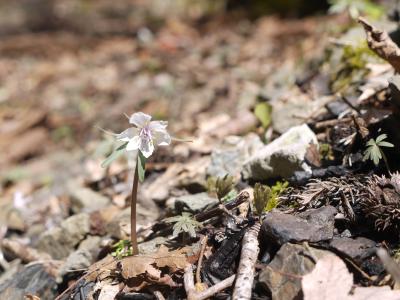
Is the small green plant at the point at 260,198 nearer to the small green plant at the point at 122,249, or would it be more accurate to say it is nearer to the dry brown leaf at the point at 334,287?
the dry brown leaf at the point at 334,287

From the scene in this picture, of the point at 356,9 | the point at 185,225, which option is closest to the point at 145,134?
the point at 185,225

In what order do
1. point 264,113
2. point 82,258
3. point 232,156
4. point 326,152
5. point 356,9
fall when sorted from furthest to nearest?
1. point 356,9
2. point 264,113
3. point 232,156
4. point 326,152
5. point 82,258

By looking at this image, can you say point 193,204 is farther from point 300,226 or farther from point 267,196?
point 300,226

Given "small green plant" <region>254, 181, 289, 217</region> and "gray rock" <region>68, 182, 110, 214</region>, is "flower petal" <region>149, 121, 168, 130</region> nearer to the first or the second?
"small green plant" <region>254, 181, 289, 217</region>

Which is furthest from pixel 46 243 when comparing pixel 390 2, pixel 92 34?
pixel 92 34

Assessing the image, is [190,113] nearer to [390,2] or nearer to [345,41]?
[345,41]

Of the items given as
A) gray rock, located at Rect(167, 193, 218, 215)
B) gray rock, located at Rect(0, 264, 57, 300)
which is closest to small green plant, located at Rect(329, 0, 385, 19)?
gray rock, located at Rect(167, 193, 218, 215)
